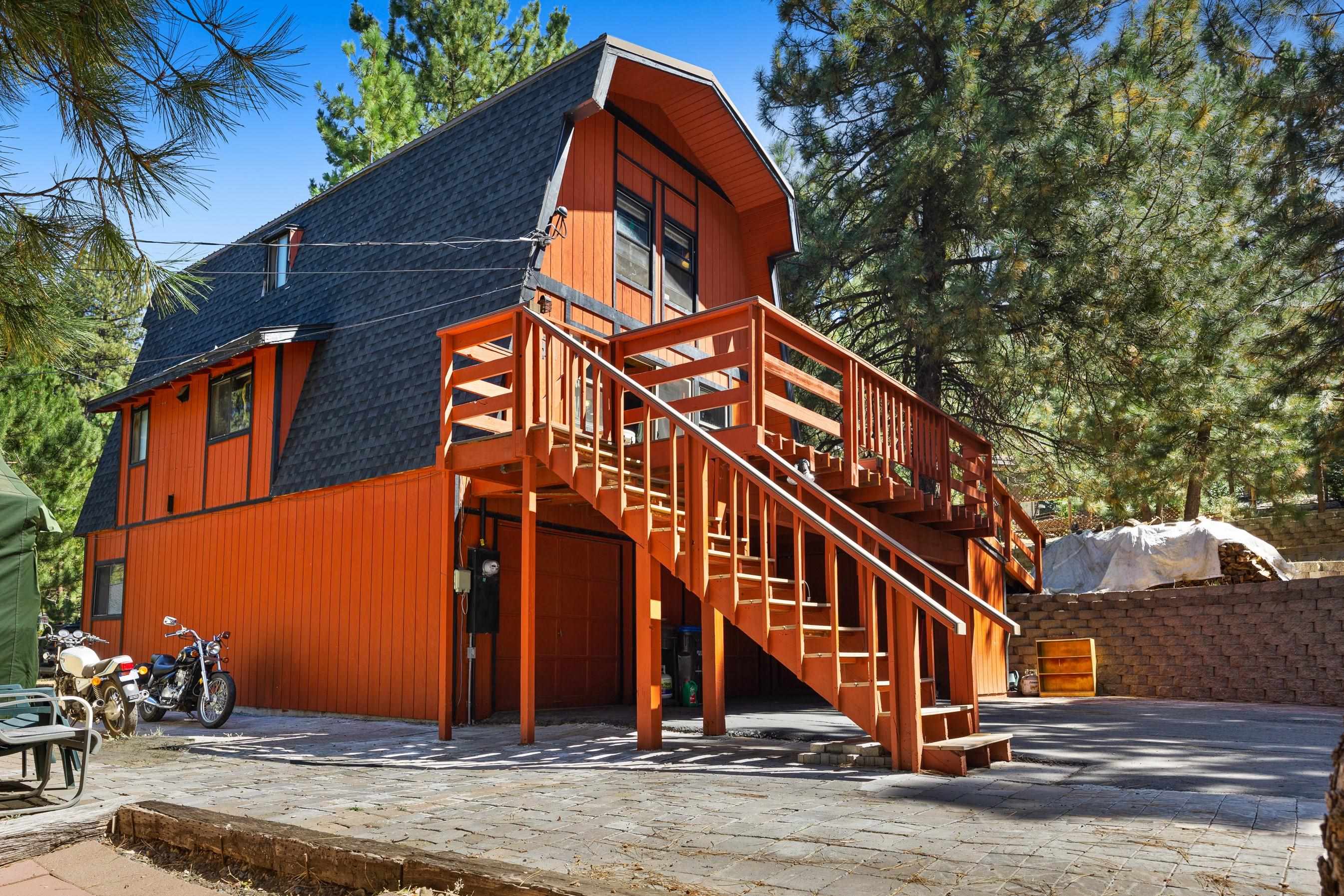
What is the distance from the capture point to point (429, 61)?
2366cm

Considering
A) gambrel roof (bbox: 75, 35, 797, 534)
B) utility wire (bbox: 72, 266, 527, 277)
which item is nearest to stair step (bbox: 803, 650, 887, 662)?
gambrel roof (bbox: 75, 35, 797, 534)

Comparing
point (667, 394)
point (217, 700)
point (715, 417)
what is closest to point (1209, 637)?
point (715, 417)

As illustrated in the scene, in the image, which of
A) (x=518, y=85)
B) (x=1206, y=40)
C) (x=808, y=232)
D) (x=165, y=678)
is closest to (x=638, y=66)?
(x=518, y=85)

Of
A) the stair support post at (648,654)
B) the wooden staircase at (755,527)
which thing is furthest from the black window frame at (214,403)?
the stair support post at (648,654)

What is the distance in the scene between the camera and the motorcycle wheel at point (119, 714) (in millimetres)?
8219

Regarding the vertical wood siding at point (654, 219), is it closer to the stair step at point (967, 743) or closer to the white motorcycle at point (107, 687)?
the white motorcycle at point (107, 687)

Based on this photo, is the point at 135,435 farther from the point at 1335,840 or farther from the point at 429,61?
the point at 1335,840

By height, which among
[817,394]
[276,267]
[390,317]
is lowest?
[817,394]

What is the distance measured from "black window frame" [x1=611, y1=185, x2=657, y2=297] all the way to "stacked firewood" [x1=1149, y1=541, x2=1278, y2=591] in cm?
784

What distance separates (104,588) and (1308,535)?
21.8 meters

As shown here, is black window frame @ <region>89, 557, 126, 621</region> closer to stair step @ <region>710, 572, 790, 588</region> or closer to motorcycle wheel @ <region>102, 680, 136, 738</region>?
motorcycle wheel @ <region>102, 680, 136, 738</region>

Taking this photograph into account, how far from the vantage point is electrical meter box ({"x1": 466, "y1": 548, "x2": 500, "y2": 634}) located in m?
9.27

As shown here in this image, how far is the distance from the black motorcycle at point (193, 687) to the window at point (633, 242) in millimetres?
5766

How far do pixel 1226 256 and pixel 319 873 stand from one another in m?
12.7
